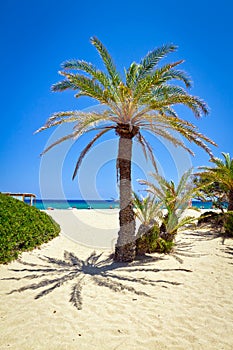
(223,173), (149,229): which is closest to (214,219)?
(223,173)

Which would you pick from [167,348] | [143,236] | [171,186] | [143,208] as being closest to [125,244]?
[143,236]

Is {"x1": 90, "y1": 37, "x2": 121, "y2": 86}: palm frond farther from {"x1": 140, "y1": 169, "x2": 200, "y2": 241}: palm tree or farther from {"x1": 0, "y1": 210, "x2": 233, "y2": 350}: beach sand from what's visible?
{"x1": 0, "y1": 210, "x2": 233, "y2": 350}: beach sand

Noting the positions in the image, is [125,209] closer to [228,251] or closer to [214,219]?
[228,251]

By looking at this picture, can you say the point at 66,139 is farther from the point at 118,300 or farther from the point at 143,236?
the point at 118,300

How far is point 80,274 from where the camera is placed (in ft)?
21.8

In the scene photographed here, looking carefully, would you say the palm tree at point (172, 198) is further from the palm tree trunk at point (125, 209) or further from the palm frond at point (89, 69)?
the palm frond at point (89, 69)

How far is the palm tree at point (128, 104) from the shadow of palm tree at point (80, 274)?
69cm

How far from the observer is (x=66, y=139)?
341 inches

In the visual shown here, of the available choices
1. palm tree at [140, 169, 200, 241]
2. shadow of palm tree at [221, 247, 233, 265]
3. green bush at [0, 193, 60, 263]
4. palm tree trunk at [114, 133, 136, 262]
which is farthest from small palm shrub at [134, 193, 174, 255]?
green bush at [0, 193, 60, 263]

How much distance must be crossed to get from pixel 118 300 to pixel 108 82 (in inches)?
232

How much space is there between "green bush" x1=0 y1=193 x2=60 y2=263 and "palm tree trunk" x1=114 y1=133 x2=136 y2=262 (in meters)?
2.97

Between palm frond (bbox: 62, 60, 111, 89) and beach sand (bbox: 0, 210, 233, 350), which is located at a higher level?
palm frond (bbox: 62, 60, 111, 89)

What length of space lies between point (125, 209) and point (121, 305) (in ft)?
11.2

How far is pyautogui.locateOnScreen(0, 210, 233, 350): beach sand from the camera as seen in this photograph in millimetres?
3713
